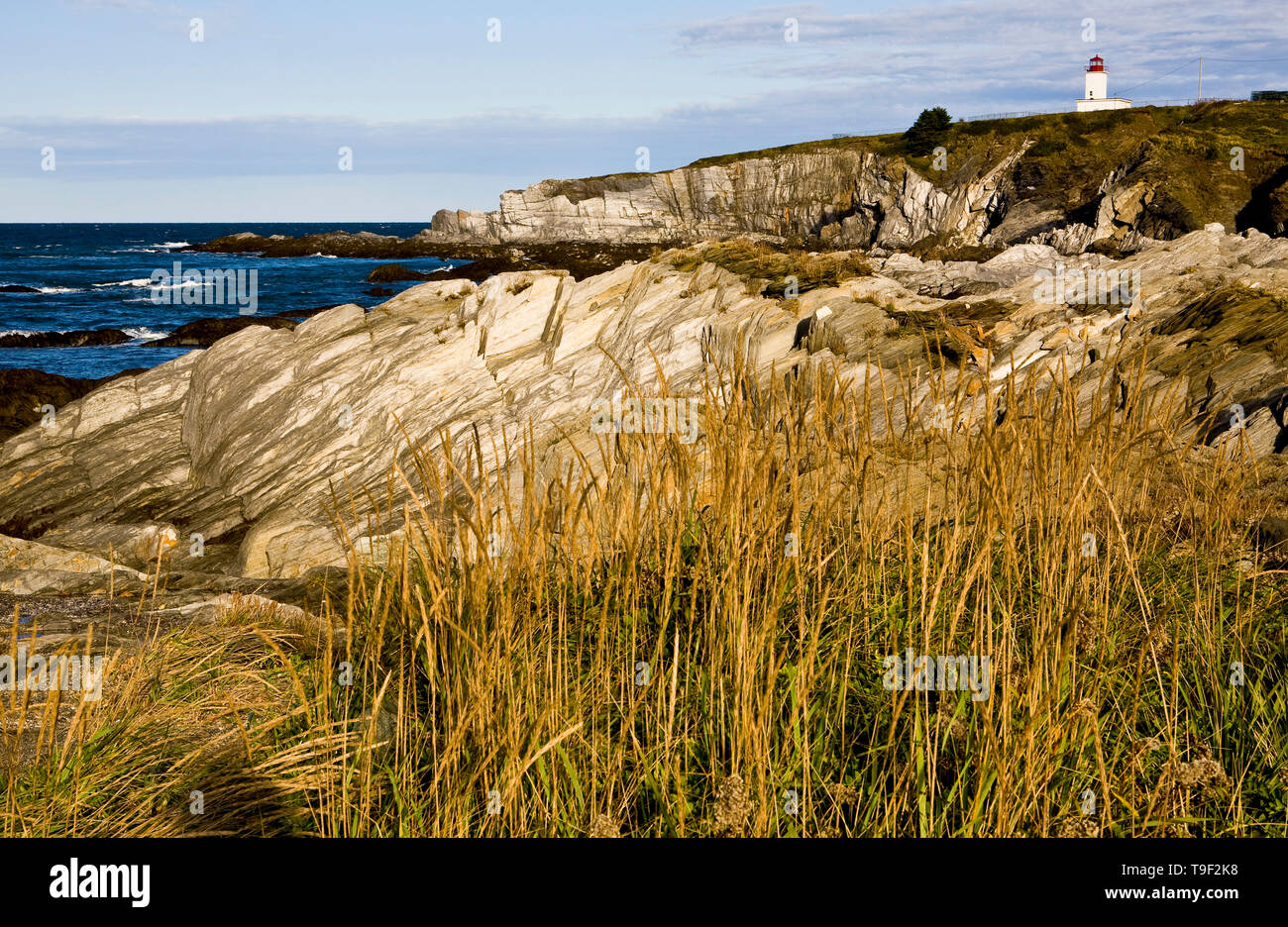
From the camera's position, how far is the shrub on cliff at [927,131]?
67.1m

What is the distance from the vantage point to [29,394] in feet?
76.6

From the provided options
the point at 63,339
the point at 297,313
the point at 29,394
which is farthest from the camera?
the point at 297,313

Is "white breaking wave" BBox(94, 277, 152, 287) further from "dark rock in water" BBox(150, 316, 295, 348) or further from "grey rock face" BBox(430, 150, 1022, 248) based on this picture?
"grey rock face" BBox(430, 150, 1022, 248)

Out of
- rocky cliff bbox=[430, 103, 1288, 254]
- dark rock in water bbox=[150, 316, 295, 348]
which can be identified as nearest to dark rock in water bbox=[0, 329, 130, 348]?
dark rock in water bbox=[150, 316, 295, 348]

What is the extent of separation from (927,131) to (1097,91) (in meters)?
14.0

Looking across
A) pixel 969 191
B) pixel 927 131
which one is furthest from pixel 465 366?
pixel 927 131

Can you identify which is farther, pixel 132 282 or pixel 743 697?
pixel 132 282

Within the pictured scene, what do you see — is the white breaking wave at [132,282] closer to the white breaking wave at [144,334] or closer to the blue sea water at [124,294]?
the blue sea water at [124,294]

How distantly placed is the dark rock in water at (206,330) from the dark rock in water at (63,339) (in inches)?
76.8

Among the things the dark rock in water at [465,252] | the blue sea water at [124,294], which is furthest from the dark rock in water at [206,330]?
the dark rock in water at [465,252]

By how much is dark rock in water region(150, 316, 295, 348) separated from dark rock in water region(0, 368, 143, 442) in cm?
1019

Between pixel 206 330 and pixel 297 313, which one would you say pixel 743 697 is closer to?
pixel 206 330
